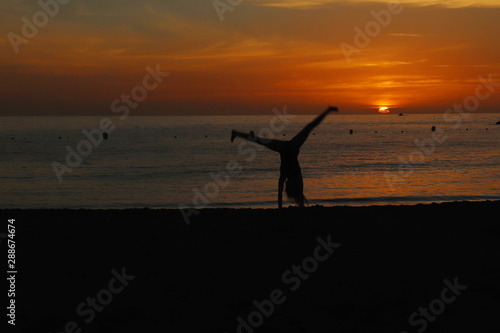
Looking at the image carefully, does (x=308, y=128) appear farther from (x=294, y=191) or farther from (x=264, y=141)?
(x=294, y=191)

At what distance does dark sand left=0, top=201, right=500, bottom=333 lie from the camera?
5.77m

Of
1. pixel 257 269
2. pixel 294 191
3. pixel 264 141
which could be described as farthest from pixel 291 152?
pixel 257 269

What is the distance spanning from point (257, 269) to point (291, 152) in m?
4.24

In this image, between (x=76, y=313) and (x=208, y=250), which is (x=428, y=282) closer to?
(x=208, y=250)

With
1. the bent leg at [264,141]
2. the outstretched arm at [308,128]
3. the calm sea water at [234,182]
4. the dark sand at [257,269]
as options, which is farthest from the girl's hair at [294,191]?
the calm sea water at [234,182]

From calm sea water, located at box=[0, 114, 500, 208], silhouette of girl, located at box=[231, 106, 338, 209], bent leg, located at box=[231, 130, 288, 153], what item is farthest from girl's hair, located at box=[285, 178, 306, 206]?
calm sea water, located at box=[0, 114, 500, 208]

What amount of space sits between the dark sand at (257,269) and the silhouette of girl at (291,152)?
51 cm

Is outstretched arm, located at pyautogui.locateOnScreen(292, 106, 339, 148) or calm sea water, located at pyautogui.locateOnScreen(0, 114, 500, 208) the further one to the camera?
calm sea water, located at pyautogui.locateOnScreen(0, 114, 500, 208)

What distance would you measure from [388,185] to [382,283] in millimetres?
19901

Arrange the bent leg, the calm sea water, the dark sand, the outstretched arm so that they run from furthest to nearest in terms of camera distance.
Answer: the calm sea water
the bent leg
the outstretched arm
the dark sand

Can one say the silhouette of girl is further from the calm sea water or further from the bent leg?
the calm sea water

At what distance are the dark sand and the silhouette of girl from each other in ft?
1.68

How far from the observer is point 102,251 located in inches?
344

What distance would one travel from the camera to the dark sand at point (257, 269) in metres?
5.77
